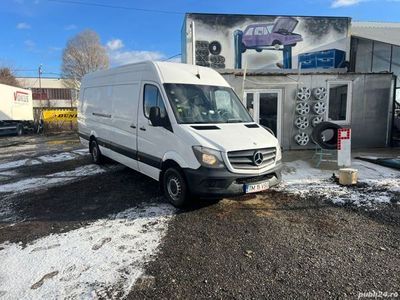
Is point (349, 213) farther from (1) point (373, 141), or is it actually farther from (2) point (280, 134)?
(1) point (373, 141)

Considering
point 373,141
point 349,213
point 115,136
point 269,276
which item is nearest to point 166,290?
point 269,276

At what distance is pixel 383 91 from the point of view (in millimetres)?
12367

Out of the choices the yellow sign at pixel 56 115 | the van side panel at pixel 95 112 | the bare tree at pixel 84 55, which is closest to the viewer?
the van side panel at pixel 95 112

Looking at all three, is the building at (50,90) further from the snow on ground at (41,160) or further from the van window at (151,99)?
the van window at (151,99)

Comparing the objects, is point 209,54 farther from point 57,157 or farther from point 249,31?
point 57,157

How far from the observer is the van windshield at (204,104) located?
5844 millimetres

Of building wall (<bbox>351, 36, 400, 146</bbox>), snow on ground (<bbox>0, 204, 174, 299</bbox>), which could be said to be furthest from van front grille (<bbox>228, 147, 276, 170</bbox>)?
building wall (<bbox>351, 36, 400, 146</bbox>)

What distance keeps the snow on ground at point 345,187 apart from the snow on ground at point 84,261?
321cm

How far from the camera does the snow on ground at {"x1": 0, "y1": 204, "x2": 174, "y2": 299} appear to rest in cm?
331

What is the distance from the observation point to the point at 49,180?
8.02m

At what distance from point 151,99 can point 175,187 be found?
1.79m

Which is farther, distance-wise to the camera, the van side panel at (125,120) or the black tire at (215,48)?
the black tire at (215,48)

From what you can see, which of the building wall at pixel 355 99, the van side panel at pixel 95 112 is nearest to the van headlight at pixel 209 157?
the van side panel at pixel 95 112

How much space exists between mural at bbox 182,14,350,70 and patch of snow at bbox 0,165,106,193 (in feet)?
34.0
